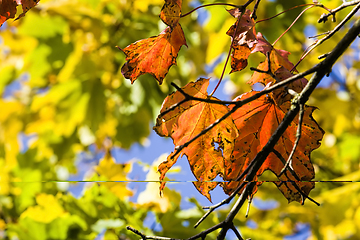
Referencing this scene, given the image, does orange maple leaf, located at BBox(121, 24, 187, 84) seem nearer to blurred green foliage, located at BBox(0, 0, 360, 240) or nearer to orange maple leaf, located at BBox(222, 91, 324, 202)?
orange maple leaf, located at BBox(222, 91, 324, 202)

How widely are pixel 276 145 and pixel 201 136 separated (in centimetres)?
8

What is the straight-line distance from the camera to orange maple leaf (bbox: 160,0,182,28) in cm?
35

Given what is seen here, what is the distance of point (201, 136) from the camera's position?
1.23ft

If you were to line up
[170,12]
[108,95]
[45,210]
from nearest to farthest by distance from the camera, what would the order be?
[170,12], [45,210], [108,95]

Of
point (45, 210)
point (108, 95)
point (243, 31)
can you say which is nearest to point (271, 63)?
point (243, 31)

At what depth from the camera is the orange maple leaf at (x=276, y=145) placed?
36 centimetres

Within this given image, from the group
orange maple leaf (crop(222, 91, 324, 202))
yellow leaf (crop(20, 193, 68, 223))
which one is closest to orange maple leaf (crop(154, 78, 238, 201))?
orange maple leaf (crop(222, 91, 324, 202))

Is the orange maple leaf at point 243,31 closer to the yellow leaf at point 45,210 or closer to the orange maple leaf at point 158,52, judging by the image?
the orange maple leaf at point 158,52

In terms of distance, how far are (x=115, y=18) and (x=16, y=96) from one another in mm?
762

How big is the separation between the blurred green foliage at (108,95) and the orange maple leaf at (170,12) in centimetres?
66

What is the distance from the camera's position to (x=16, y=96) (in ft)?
6.37

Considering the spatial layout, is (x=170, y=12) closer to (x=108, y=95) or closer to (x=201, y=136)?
(x=201, y=136)

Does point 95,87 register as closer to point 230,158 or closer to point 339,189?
point 339,189

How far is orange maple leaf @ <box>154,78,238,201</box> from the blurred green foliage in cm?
58
